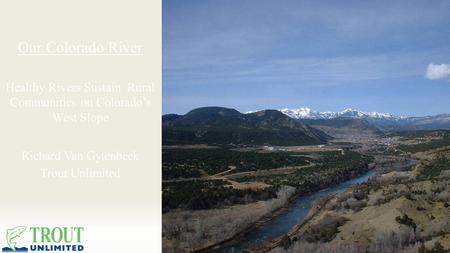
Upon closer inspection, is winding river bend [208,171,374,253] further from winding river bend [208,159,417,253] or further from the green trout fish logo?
the green trout fish logo

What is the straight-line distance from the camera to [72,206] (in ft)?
40.2

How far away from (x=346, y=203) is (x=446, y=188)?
25.9ft

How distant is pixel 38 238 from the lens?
39.2ft

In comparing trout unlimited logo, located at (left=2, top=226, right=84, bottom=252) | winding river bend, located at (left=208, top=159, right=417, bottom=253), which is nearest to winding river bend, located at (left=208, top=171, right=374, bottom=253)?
winding river bend, located at (left=208, top=159, right=417, bottom=253)

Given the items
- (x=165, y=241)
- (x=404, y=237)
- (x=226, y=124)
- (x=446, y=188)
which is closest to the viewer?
(x=404, y=237)

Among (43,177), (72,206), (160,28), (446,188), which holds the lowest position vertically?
(446,188)

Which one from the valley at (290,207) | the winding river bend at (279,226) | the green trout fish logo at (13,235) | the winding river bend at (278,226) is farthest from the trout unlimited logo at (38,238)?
the winding river bend at (279,226)

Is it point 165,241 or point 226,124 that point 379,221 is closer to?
point 165,241

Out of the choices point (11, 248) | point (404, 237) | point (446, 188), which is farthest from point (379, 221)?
point (11, 248)

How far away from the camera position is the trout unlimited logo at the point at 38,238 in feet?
39.1

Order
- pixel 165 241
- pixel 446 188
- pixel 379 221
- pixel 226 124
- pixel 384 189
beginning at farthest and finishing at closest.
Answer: pixel 226 124 → pixel 384 189 → pixel 446 188 → pixel 379 221 → pixel 165 241

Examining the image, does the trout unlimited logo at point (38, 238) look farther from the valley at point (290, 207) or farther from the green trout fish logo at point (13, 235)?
the valley at point (290, 207)

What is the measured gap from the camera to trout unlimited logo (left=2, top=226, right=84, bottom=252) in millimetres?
11906

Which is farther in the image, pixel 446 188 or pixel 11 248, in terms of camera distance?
pixel 446 188
